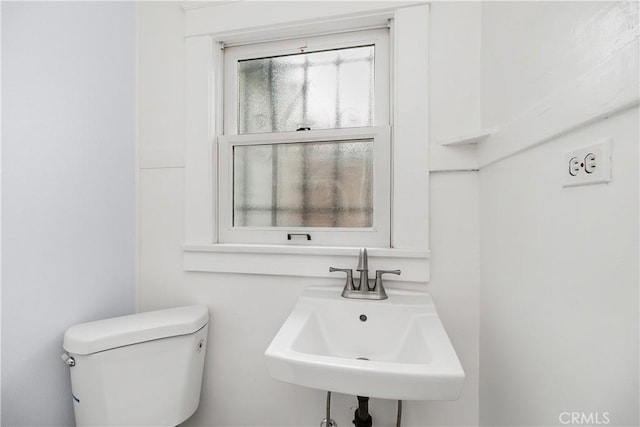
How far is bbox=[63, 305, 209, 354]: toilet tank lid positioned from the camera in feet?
3.07

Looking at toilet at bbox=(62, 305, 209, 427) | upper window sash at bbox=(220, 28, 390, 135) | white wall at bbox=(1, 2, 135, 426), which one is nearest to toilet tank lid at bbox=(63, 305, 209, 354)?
toilet at bbox=(62, 305, 209, 427)

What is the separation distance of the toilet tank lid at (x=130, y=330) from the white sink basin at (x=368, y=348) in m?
0.42

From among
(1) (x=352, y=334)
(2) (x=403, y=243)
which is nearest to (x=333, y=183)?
(2) (x=403, y=243)

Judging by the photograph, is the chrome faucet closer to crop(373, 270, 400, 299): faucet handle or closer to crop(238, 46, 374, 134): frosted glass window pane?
crop(373, 270, 400, 299): faucet handle

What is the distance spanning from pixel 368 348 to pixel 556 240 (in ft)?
2.10

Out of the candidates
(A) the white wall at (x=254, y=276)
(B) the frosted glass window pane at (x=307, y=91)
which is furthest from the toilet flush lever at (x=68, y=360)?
(B) the frosted glass window pane at (x=307, y=91)

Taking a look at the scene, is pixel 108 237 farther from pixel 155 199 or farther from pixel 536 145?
pixel 536 145

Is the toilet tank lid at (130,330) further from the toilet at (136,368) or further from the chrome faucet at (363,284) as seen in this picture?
the chrome faucet at (363,284)

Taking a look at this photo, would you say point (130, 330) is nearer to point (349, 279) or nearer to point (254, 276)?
point (254, 276)

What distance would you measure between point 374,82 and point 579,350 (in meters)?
1.07

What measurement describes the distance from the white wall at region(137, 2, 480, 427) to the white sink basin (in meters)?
0.14

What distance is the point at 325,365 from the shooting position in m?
0.67

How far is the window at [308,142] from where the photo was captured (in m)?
1.21

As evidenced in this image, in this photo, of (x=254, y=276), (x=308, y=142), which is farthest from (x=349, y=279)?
(x=308, y=142)
